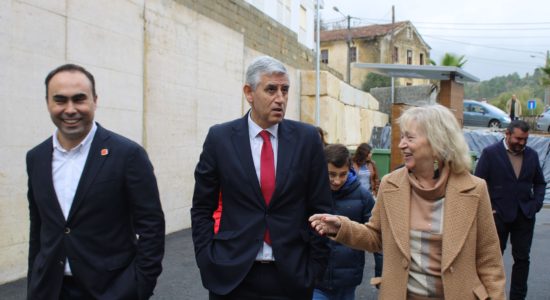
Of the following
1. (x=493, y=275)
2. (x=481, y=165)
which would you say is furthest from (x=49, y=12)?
(x=493, y=275)

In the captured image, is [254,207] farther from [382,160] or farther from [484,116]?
[484,116]

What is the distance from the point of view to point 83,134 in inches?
105

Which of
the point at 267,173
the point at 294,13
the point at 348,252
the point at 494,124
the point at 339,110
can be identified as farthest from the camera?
the point at 494,124

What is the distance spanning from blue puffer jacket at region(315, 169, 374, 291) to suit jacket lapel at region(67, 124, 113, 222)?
5.23 feet

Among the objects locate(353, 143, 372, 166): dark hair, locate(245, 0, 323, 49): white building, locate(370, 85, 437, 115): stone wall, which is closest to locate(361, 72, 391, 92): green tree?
locate(370, 85, 437, 115): stone wall

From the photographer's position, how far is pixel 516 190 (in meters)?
5.32

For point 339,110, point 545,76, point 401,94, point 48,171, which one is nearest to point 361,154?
point 48,171

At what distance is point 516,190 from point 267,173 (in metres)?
3.62

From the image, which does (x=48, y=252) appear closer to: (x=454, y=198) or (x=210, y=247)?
(x=210, y=247)

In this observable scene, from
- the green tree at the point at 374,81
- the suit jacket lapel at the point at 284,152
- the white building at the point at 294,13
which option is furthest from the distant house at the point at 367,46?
the suit jacket lapel at the point at 284,152

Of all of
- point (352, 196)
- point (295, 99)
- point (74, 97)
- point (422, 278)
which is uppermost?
point (295, 99)

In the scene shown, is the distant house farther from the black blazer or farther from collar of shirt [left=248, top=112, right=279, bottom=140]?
the black blazer

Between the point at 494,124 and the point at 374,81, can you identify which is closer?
the point at 494,124

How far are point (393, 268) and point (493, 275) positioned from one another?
465 mm
